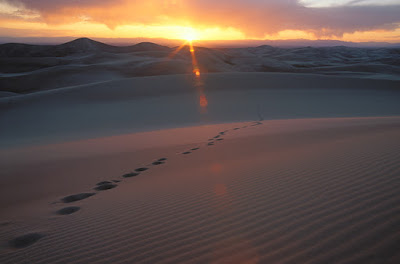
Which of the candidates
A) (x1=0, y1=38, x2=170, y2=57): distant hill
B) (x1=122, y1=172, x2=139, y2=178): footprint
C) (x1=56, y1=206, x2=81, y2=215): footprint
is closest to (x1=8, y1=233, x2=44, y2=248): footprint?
(x1=56, y1=206, x2=81, y2=215): footprint

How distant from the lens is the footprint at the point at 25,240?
2455mm

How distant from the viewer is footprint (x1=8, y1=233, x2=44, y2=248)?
245 centimetres

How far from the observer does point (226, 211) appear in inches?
105

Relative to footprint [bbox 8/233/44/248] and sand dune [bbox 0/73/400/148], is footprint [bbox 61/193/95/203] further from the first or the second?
sand dune [bbox 0/73/400/148]

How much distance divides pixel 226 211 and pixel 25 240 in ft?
6.09

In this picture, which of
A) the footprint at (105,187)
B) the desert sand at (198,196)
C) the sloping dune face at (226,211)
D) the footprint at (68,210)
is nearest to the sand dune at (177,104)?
the desert sand at (198,196)

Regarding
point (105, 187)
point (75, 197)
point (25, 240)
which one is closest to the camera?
point (25, 240)

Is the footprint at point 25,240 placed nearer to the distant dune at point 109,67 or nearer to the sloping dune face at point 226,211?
the sloping dune face at point 226,211

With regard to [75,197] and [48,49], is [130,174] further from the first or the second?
[48,49]

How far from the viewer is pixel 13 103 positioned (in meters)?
13.1

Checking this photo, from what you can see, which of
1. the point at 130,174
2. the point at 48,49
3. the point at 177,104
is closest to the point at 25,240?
the point at 130,174

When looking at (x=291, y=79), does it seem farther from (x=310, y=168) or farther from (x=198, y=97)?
(x=310, y=168)

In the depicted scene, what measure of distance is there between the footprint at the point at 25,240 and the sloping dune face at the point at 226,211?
0.01 m

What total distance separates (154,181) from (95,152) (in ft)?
9.39
